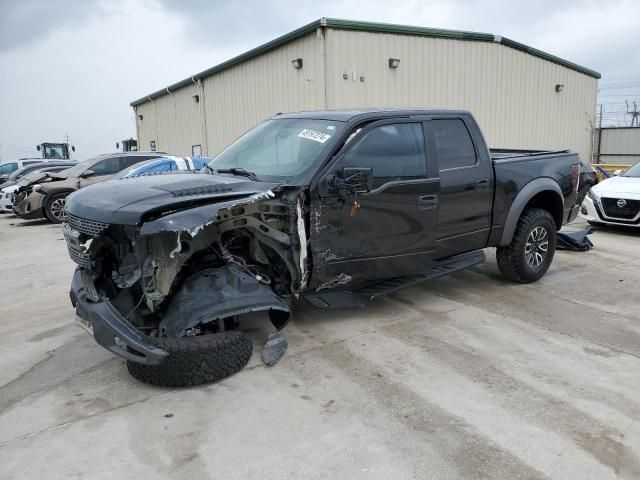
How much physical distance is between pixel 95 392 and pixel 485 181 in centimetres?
384

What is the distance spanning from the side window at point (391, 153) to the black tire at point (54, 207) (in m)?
9.81

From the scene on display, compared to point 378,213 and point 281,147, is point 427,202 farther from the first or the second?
point 281,147

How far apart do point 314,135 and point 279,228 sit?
957 mm

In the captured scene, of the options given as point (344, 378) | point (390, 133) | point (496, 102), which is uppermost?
point (496, 102)

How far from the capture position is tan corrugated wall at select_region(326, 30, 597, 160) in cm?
1298

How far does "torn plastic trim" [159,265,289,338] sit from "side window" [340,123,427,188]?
1.21 meters

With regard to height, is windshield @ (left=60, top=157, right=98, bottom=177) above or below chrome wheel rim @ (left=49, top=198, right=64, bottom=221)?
above

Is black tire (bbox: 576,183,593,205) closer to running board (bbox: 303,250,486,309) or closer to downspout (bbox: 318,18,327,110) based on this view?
running board (bbox: 303,250,486,309)

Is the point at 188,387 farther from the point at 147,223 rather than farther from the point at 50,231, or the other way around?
the point at 50,231

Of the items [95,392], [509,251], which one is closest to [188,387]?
[95,392]

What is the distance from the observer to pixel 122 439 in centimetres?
283

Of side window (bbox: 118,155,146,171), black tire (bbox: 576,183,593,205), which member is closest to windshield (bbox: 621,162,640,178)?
black tire (bbox: 576,183,593,205)

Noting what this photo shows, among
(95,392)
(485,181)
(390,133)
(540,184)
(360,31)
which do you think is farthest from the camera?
(360,31)

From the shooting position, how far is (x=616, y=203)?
8758 millimetres
